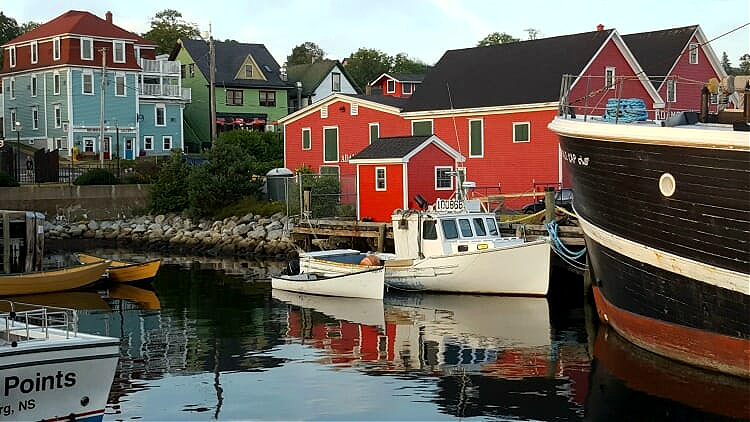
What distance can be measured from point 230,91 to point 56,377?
5938cm

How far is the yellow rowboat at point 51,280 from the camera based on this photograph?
28.9 meters

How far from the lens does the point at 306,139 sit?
157 feet

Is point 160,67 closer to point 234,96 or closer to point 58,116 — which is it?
point 234,96

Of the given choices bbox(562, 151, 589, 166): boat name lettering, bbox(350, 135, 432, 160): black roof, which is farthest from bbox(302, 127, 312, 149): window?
bbox(562, 151, 589, 166): boat name lettering

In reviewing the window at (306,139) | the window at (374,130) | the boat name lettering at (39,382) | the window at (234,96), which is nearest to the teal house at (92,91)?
the window at (234,96)

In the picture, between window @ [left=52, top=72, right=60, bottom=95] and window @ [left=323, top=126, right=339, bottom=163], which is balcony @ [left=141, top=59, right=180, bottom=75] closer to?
window @ [left=52, top=72, right=60, bottom=95]

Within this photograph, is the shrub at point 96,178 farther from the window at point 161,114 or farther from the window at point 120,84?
the window at point 161,114

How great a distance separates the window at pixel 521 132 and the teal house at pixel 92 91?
26435mm

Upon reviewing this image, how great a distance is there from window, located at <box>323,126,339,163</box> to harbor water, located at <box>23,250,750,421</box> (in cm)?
1731

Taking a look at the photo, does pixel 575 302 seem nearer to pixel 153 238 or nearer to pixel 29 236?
pixel 29 236

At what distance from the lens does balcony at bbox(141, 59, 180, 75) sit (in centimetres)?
6494

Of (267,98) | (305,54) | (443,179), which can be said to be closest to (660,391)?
(443,179)

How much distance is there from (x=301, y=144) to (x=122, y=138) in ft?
61.6

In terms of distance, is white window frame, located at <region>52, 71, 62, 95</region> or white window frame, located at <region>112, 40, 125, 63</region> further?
white window frame, located at <region>112, 40, 125, 63</region>
